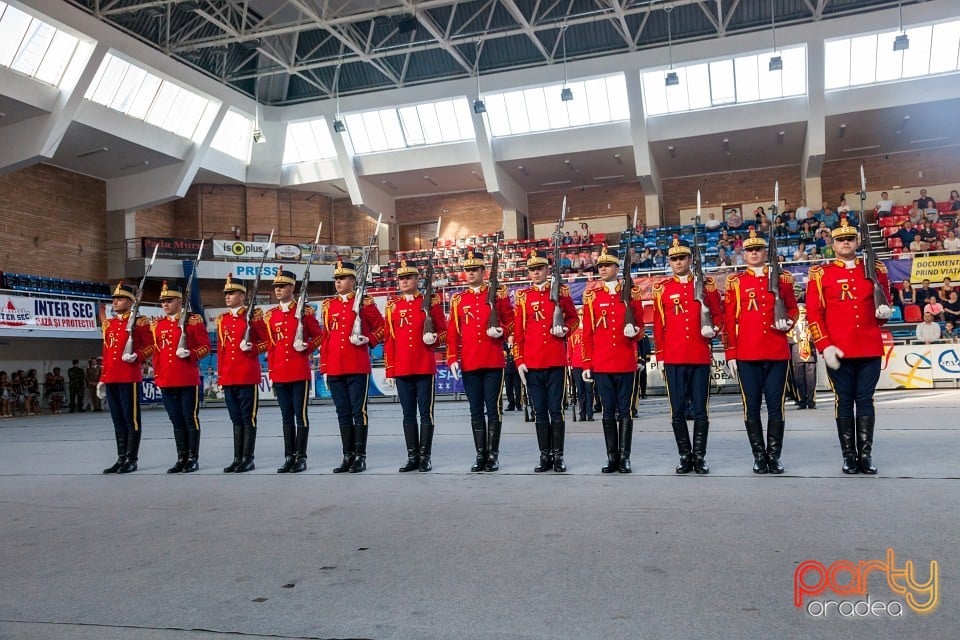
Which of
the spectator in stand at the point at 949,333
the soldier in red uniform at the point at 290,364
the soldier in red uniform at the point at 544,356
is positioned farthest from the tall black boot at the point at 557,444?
the spectator in stand at the point at 949,333

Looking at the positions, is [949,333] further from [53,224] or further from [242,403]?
[53,224]

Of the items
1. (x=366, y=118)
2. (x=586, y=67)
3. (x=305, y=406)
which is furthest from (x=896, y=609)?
(x=366, y=118)

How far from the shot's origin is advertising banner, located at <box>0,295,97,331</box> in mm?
19484

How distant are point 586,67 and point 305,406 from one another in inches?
823

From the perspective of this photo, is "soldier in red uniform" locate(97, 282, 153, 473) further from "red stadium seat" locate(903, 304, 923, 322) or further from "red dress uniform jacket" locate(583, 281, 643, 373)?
"red stadium seat" locate(903, 304, 923, 322)

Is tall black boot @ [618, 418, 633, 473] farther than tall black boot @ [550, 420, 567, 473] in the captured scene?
No

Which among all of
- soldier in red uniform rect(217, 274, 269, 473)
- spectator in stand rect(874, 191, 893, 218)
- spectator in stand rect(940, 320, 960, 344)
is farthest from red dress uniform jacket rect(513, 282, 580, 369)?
spectator in stand rect(874, 191, 893, 218)

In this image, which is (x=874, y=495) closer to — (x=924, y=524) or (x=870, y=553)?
(x=924, y=524)

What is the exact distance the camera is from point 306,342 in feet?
22.2

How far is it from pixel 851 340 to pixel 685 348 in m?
1.09

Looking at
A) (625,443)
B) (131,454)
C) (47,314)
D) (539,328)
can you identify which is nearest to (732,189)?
(47,314)

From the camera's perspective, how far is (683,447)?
548 cm

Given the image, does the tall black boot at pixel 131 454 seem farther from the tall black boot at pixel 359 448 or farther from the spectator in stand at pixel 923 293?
the spectator in stand at pixel 923 293

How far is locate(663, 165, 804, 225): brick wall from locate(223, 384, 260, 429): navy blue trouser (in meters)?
24.7
